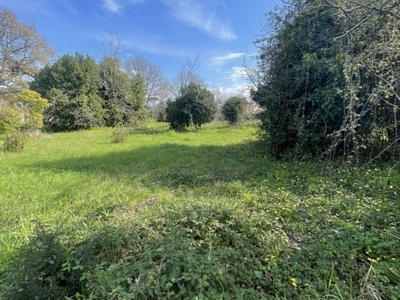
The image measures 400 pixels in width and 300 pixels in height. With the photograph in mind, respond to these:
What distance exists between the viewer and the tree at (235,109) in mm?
13453

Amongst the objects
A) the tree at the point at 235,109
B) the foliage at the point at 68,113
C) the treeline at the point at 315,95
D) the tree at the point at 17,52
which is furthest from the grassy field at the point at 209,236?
the tree at the point at 17,52

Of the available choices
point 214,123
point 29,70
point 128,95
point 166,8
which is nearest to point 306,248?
point 166,8

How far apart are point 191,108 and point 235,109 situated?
2.89m

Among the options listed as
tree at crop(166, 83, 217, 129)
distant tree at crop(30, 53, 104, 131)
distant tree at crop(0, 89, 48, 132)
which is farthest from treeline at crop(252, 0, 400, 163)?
distant tree at crop(30, 53, 104, 131)

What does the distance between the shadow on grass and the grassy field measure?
0.08 meters

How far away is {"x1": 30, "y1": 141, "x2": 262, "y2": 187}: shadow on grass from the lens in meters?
4.26

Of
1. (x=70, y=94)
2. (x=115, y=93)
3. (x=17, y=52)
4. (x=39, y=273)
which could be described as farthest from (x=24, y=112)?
(x=39, y=273)

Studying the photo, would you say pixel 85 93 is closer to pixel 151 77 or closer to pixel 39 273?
pixel 151 77

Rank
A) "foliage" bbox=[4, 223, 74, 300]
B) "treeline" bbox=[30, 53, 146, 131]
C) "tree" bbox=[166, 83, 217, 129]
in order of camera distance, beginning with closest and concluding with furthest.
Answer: "foliage" bbox=[4, 223, 74, 300], "tree" bbox=[166, 83, 217, 129], "treeline" bbox=[30, 53, 146, 131]

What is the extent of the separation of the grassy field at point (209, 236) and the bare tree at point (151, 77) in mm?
23051

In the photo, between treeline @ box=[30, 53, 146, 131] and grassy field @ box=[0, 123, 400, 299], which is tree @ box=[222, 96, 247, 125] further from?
grassy field @ box=[0, 123, 400, 299]

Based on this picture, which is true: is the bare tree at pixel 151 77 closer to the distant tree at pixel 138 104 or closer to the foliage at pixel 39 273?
the distant tree at pixel 138 104

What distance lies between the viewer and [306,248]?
191 cm

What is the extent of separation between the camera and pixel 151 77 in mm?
26344
